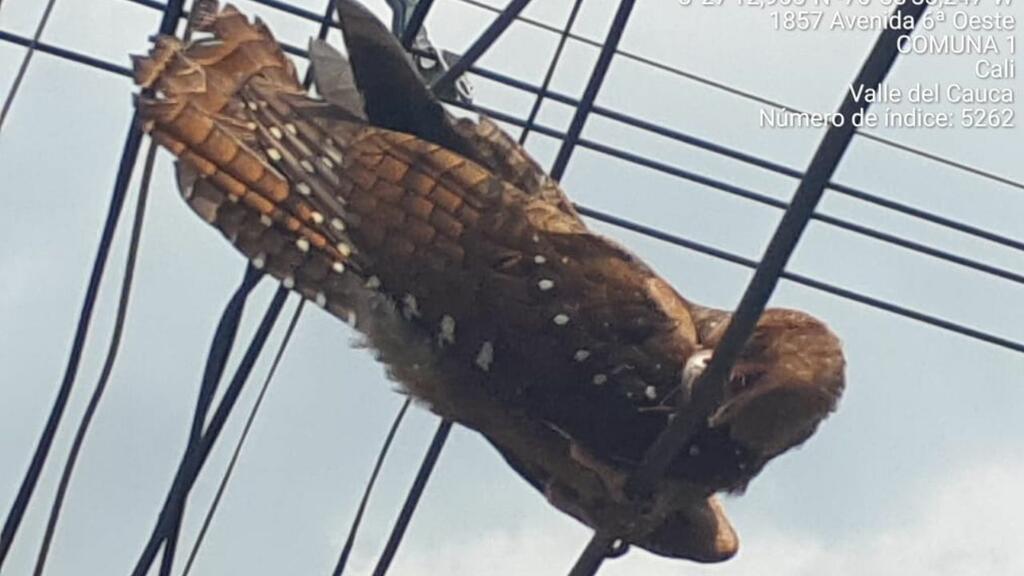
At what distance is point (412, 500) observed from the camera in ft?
14.1

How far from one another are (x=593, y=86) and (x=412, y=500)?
108 cm

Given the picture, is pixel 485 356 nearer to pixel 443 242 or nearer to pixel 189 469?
pixel 443 242

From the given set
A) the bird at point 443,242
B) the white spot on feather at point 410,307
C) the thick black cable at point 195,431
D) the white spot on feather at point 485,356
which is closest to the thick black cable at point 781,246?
the bird at point 443,242

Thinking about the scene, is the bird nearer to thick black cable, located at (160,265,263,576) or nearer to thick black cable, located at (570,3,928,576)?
thick black cable, located at (570,3,928,576)

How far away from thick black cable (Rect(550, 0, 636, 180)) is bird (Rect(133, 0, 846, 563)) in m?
0.38

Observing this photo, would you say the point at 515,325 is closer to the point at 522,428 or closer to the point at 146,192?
the point at 522,428

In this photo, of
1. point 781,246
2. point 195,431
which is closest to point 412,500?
point 195,431

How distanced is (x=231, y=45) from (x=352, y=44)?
218 millimetres

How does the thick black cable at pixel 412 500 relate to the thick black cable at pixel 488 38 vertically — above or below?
below

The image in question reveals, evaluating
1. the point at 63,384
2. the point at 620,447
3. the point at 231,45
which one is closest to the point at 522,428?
Answer: the point at 620,447

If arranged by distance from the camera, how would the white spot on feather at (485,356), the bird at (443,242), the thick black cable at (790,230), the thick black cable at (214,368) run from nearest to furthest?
the thick black cable at (790,230)
the bird at (443,242)
the white spot on feather at (485,356)
the thick black cable at (214,368)

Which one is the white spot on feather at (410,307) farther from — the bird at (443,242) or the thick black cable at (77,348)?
the thick black cable at (77,348)

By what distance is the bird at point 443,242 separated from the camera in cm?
318

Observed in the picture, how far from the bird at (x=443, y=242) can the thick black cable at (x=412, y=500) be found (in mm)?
896
